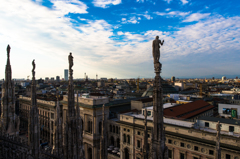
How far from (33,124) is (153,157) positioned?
798 centimetres

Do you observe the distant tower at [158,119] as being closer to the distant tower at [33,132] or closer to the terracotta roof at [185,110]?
the distant tower at [33,132]

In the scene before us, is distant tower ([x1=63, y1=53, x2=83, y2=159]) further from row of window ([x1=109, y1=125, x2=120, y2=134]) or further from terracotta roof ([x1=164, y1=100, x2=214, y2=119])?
row of window ([x1=109, y1=125, x2=120, y2=134])

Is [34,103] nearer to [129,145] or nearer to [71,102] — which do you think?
[71,102]

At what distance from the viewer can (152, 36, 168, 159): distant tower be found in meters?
6.47

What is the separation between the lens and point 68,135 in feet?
30.1

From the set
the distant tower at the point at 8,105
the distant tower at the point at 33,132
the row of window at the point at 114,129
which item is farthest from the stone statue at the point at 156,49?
the row of window at the point at 114,129

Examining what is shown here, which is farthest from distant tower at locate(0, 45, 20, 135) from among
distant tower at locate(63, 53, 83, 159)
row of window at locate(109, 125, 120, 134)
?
row of window at locate(109, 125, 120, 134)

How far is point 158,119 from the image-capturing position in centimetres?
677

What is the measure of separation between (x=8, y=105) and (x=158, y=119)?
1649 centimetres

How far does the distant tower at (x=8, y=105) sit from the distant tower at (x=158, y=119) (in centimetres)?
1551

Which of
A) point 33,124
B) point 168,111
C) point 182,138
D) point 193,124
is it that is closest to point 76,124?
point 33,124

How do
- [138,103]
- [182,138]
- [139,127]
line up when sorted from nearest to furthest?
[182,138] < [139,127] < [138,103]

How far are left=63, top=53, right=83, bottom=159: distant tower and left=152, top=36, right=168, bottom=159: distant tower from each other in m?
5.02

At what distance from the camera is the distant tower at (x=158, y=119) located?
647 cm
